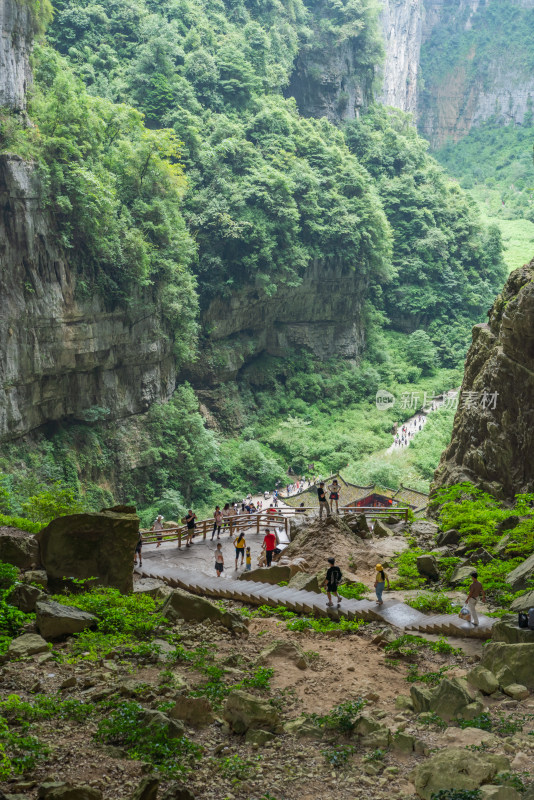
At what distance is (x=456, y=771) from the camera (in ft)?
19.7

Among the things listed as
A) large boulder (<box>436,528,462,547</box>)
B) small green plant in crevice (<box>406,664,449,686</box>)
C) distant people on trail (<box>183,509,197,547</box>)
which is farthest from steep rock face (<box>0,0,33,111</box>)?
small green plant in crevice (<box>406,664,449,686</box>)

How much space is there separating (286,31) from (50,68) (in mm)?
28246

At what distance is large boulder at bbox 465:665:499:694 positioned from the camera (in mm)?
8414

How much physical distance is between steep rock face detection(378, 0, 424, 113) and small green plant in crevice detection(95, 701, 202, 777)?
7931cm

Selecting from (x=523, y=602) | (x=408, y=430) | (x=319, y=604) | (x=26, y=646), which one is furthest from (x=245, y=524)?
(x=408, y=430)

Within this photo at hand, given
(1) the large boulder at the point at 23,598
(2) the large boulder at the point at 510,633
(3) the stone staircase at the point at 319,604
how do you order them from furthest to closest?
(3) the stone staircase at the point at 319,604 < (1) the large boulder at the point at 23,598 < (2) the large boulder at the point at 510,633

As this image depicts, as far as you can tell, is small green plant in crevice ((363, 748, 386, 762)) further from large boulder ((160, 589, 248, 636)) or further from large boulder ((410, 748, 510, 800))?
large boulder ((160, 589, 248, 636))

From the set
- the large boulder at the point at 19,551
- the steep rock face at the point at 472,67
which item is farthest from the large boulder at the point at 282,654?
the steep rock face at the point at 472,67

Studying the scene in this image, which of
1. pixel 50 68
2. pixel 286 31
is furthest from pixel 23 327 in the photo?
pixel 286 31

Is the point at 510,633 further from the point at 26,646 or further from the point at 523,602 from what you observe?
the point at 26,646

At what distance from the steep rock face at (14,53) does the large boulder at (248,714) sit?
24797 mm

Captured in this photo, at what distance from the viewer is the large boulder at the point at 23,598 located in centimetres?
1009

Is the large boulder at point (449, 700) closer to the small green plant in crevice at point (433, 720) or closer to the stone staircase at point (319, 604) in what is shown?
the small green plant in crevice at point (433, 720)

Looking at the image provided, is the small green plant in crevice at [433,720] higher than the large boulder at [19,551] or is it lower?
lower
